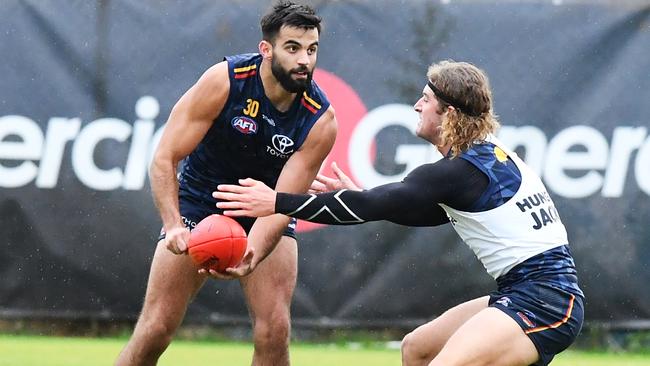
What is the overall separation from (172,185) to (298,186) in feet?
2.27

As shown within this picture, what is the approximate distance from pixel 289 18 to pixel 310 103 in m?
0.52

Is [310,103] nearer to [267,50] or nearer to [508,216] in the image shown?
[267,50]

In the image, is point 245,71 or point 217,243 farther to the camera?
point 245,71

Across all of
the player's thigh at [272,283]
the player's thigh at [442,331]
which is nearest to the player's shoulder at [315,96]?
the player's thigh at [272,283]

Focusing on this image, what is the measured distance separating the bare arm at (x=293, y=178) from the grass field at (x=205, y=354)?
8.79 feet

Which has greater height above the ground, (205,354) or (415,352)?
(415,352)

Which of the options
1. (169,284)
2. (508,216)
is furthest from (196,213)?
(508,216)

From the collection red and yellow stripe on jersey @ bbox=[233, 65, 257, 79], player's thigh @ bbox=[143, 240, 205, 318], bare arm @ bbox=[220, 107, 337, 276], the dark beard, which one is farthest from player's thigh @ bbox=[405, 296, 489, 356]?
red and yellow stripe on jersey @ bbox=[233, 65, 257, 79]

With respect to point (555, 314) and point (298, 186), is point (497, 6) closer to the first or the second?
point (298, 186)

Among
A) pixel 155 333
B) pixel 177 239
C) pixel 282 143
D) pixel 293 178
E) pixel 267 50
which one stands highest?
pixel 267 50

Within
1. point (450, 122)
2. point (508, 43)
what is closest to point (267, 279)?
point (450, 122)

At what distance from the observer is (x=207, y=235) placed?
654cm

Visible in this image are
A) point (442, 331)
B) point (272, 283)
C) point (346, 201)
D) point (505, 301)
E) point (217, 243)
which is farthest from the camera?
point (272, 283)

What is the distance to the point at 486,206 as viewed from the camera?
6109 mm
